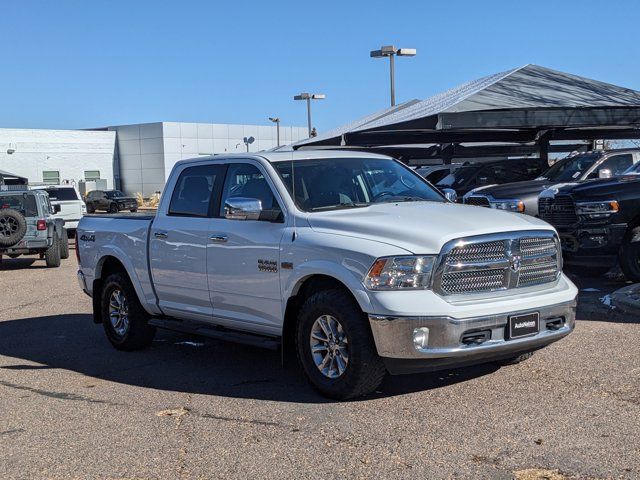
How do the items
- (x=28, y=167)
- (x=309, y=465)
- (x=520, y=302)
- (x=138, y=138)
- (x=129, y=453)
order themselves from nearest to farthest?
(x=309, y=465), (x=129, y=453), (x=520, y=302), (x=28, y=167), (x=138, y=138)

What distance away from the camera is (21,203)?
58.2ft

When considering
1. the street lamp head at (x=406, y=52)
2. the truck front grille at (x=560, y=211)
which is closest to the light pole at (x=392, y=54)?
the street lamp head at (x=406, y=52)

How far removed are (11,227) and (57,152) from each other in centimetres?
4543

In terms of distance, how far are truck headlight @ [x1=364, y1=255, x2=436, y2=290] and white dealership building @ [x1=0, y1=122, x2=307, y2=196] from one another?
2180 inches

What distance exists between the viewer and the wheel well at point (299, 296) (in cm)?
620

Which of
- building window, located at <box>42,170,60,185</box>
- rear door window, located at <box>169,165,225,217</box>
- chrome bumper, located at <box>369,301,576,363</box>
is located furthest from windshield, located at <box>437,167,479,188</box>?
building window, located at <box>42,170,60,185</box>

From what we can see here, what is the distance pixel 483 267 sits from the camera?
5875 mm

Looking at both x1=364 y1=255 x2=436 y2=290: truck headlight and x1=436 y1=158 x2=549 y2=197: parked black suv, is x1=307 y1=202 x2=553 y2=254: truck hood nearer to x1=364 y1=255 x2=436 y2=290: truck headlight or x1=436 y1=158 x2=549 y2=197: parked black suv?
x1=364 y1=255 x2=436 y2=290: truck headlight

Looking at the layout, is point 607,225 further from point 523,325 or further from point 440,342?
point 440,342

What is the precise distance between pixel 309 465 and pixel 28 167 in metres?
57.1

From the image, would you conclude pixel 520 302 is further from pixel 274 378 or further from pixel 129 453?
pixel 129 453

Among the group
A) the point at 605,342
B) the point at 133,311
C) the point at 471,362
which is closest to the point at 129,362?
the point at 133,311

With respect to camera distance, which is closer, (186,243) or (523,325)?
(523,325)

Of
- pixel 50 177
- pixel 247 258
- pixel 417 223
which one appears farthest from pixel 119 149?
pixel 417 223
